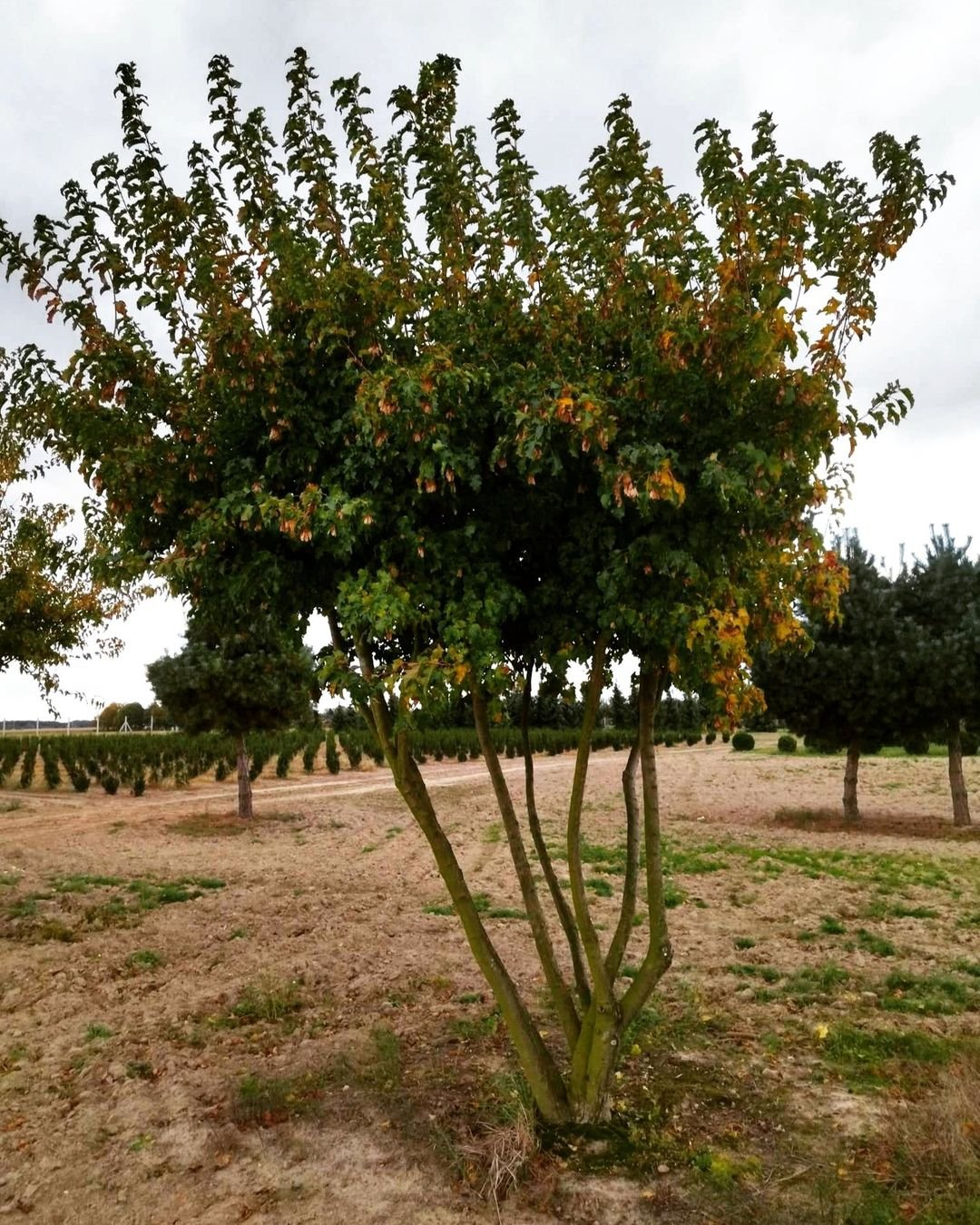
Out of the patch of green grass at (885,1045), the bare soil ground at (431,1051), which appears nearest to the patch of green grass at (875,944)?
the bare soil ground at (431,1051)

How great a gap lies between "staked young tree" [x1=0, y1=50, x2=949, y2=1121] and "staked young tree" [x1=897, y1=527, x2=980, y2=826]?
1111 cm

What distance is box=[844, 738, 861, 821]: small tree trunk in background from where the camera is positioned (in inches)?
628

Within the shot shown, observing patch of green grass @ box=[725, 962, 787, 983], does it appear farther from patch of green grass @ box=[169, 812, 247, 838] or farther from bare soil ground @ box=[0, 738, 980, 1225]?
patch of green grass @ box=[169, 812, 247, 838]

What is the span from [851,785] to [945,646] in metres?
3.27

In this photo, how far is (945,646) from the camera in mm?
14438

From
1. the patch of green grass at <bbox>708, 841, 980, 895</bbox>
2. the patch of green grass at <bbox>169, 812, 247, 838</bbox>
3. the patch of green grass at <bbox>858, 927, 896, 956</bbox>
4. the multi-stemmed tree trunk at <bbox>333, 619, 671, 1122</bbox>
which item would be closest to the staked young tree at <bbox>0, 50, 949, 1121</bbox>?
the multi-stemmed tree trunk at <bbox>333, 619, 671, 1122</bbox>

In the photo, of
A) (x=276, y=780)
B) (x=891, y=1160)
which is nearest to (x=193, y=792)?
(x=276, y=780)

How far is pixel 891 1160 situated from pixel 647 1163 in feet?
3.54

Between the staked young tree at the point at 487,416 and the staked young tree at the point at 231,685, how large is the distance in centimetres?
1253

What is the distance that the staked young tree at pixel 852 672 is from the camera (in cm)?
1475

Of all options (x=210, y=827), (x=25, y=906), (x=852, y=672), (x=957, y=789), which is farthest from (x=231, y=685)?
(x=957, y=789)

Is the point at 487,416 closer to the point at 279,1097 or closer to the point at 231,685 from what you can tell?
the point at 279,1097

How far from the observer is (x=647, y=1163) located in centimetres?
399

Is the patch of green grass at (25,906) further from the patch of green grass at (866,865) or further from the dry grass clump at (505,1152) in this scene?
the patch of green grass at (866,865)
